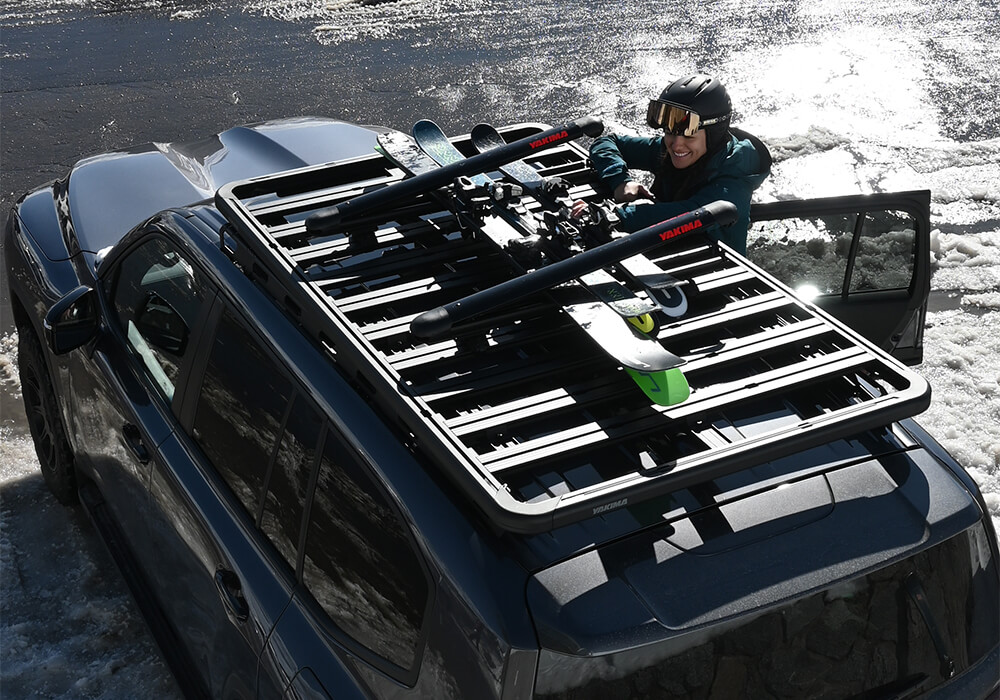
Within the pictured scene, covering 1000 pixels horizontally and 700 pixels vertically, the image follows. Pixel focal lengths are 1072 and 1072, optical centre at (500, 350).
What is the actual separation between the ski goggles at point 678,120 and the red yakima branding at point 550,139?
566 millimetres

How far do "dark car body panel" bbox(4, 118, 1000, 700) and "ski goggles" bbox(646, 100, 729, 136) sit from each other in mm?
1816

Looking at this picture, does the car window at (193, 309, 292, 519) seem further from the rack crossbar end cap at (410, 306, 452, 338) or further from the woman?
the woman

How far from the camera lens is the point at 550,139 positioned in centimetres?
390

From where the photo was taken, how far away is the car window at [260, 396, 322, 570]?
2.94 metres

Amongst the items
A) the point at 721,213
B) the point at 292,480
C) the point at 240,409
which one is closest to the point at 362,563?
the point at 292,480

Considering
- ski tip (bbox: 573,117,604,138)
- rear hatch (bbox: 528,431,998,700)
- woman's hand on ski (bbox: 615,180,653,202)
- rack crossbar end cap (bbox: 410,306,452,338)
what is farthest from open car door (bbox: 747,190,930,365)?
rack crossbar end cap (bbox: 410,306,452,338)

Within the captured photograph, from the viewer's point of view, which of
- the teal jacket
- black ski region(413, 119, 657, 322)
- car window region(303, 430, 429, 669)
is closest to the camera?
car window region(303, 430, 429, 669)

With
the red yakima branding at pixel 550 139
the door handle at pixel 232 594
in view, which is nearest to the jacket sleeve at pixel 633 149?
the red yakima branding at pixel 550 139

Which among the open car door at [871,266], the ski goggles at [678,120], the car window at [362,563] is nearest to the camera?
the car window at [362,563]

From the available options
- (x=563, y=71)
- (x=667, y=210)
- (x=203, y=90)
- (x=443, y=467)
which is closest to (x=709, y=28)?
(x=563, y=71)

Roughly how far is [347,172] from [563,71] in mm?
7141

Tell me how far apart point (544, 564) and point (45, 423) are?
3.58m

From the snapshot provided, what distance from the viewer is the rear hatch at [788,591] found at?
2.23 metres

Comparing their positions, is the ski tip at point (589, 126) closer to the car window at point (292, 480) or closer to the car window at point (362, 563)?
the car window at point (292, 480)
